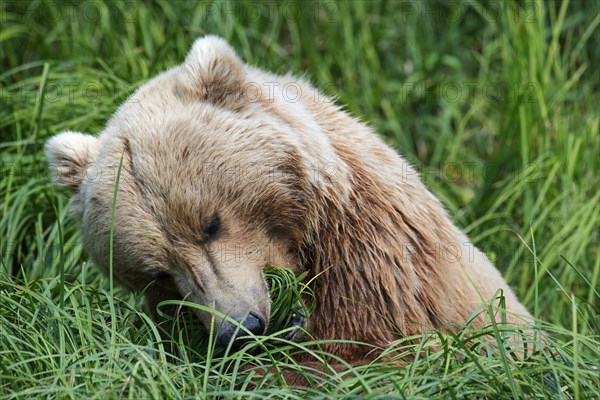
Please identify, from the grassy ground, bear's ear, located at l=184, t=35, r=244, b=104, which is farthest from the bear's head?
the grassy ground

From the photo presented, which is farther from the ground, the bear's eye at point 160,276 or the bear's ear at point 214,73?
the bear's ear at point 214,73

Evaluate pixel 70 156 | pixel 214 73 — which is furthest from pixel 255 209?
pixel 70 156

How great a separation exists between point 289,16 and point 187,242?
4.11 meters

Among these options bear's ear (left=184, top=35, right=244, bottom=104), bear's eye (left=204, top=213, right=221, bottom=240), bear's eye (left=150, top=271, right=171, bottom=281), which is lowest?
bear's eye (left=150, top=271, right=171, bottom=281)

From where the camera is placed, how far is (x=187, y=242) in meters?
3.84

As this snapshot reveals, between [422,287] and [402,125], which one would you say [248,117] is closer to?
[422,287]

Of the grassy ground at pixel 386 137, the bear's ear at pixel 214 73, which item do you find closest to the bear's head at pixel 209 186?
the bear's ear at pixel 214 73

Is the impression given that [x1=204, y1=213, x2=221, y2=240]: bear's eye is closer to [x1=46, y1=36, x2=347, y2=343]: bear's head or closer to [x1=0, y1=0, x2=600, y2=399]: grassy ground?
[x1=46, y1=36, x2=347, y2=343]: bear's head

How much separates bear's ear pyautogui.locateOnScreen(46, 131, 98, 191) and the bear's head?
0.02 meters

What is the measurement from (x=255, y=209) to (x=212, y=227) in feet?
0.71

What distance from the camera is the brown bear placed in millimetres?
3832

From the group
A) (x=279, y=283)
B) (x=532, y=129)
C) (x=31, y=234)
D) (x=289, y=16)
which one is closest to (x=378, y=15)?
(x=289, y=16)

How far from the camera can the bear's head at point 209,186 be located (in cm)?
381

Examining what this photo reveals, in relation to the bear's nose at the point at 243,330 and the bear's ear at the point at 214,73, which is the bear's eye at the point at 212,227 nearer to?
the bear's nose at the point at 243,330
